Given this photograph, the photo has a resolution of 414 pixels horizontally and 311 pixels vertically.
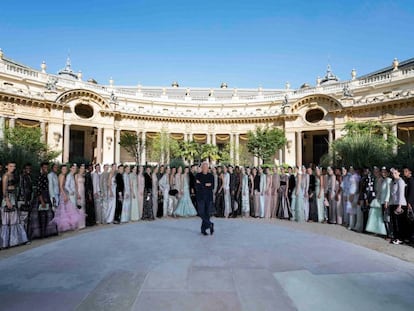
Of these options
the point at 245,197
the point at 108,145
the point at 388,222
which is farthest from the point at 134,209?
the point at 108,145

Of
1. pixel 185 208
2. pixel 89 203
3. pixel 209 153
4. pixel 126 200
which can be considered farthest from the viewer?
pixel 209 153

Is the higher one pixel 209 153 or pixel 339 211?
pixel 209 153

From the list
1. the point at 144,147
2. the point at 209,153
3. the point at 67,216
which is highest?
the point at 144,147

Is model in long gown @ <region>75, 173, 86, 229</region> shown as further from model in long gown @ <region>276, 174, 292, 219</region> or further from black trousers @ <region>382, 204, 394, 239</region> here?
black trousers @ <region>382, 204, 394, 239</region>

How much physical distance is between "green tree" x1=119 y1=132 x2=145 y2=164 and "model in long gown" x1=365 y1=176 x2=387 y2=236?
2511cm

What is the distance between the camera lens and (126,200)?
857 centimetres

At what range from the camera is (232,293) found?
10.6ft

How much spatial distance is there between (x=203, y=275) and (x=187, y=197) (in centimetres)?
585

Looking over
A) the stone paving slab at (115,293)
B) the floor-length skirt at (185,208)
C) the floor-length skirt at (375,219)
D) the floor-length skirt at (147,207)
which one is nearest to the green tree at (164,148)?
the floor-length skirt at (185,208)

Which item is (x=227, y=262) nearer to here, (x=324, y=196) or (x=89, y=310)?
(x=89, y=310)

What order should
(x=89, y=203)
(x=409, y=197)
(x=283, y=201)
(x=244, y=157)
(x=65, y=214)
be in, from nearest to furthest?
(x=409, y=197) < (x=65, y=214) < (x=89, y=203) < (x=283, y=201) < (x=244, y=157)

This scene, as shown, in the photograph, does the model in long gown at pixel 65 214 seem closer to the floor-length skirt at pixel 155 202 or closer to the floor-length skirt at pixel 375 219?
the floor-length skirt at pixel 155 202

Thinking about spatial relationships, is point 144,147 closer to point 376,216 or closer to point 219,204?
point 219,204

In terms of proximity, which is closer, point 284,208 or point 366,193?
point 366,193
